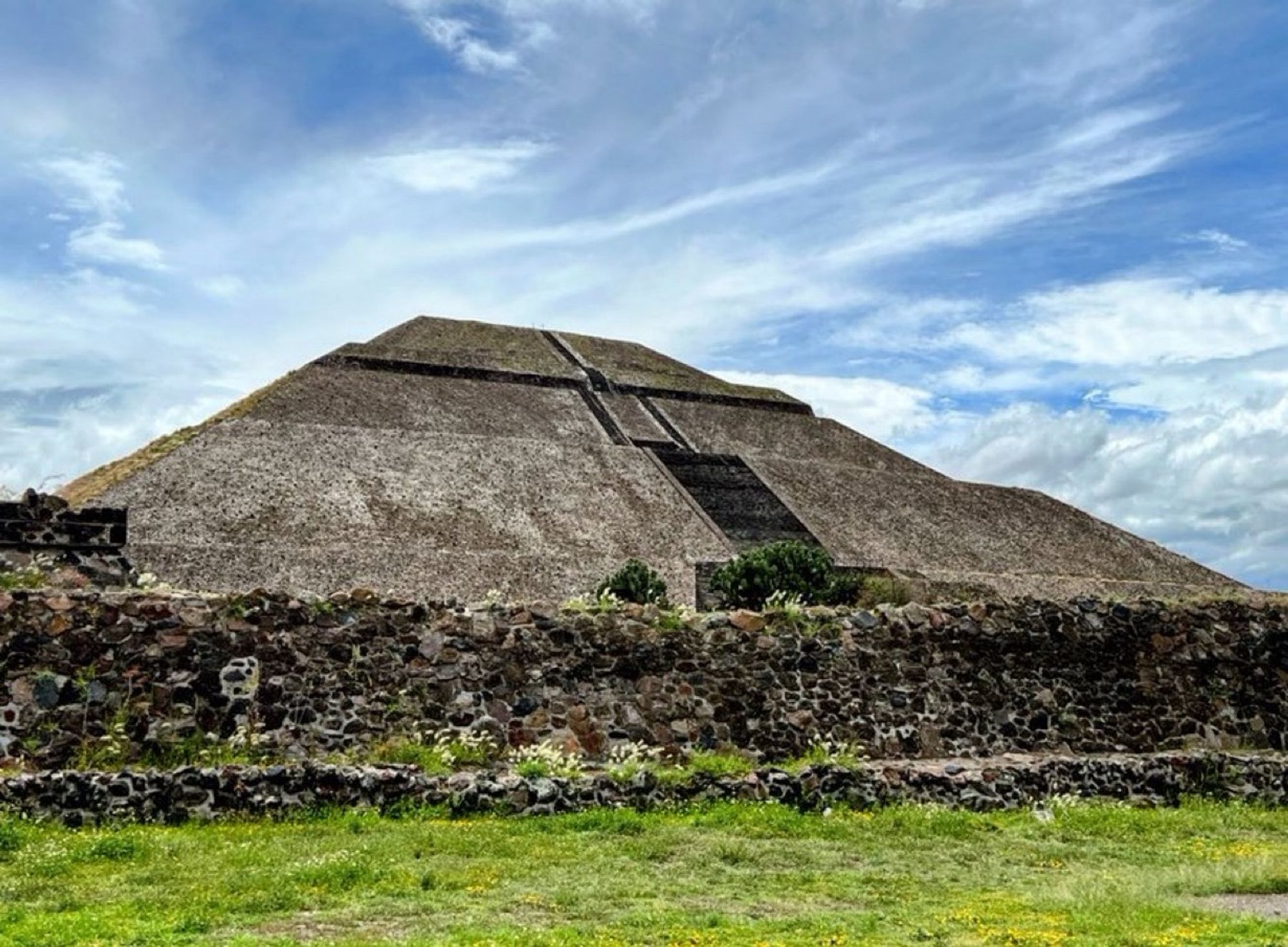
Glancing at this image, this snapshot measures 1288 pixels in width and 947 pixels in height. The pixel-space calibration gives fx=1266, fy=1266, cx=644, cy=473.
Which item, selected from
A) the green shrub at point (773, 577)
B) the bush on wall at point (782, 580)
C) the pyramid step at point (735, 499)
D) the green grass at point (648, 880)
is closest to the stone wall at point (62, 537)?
the green grass at point (648, 880)

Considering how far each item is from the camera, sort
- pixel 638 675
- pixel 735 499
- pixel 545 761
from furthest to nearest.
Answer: pixel 735 499
pixel 638 675
pixel 545 761

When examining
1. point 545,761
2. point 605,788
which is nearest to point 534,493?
point 545,761

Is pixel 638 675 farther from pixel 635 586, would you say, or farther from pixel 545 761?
pixel 635 586

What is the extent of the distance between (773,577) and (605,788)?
60.2ft

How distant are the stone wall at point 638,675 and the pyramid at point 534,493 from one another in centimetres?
1567

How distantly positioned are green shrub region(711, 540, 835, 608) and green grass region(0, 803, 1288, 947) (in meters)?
17.3

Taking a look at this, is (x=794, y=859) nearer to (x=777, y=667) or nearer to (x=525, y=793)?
(x=525, y=793)

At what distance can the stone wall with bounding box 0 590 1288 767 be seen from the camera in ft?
43.9

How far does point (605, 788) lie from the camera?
12664 millimetres

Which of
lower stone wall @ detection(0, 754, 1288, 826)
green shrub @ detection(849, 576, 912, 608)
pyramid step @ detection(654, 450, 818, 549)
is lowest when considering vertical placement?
lower stone wall @ detection(0, 754, 1288, 826)

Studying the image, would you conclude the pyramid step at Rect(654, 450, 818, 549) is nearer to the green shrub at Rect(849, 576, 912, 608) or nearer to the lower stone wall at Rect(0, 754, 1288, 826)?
the green shrub at Rect(849, 576, 912, 608)

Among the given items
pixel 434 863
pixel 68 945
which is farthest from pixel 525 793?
pixel 68 945

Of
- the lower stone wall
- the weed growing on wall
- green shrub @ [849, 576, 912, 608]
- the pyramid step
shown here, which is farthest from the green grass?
the pyramid step

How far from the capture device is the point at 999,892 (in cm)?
932
